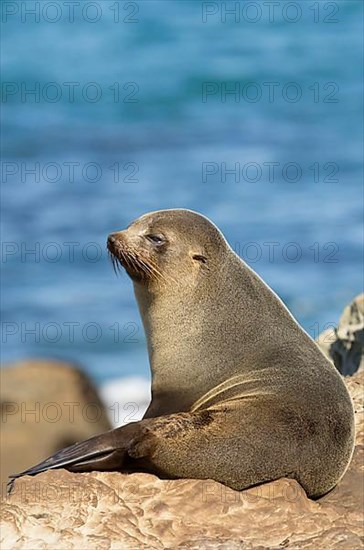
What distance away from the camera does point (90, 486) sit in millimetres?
5176

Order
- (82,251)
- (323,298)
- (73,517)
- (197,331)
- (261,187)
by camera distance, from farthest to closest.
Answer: (261,187), (82,251), (323,298), (197,331), (73,517)

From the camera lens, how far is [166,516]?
16.5 feet

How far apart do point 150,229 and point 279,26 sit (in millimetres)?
24987

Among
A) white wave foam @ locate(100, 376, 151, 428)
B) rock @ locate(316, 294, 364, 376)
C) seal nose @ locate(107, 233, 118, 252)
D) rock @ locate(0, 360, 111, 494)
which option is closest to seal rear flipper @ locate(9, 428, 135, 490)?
seal nose @ locate(107, 233, 118, 252)

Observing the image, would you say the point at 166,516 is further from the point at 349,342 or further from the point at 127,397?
the point at 127,397

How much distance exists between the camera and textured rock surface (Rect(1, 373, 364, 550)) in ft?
15.9

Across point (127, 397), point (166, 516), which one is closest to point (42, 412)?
point (127, 397)

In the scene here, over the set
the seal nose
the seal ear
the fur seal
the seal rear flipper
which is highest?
the seal nose

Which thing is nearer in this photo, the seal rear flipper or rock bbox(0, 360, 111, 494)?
the seal rear flipper

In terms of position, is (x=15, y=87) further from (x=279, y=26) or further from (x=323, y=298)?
(x=323, y=298)

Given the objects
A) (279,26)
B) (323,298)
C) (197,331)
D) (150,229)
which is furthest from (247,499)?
(279,26)

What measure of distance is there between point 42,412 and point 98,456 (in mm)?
4501

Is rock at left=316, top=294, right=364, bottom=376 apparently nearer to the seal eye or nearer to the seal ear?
the seal ear

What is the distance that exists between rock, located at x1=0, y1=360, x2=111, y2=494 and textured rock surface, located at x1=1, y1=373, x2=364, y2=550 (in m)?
4.22
